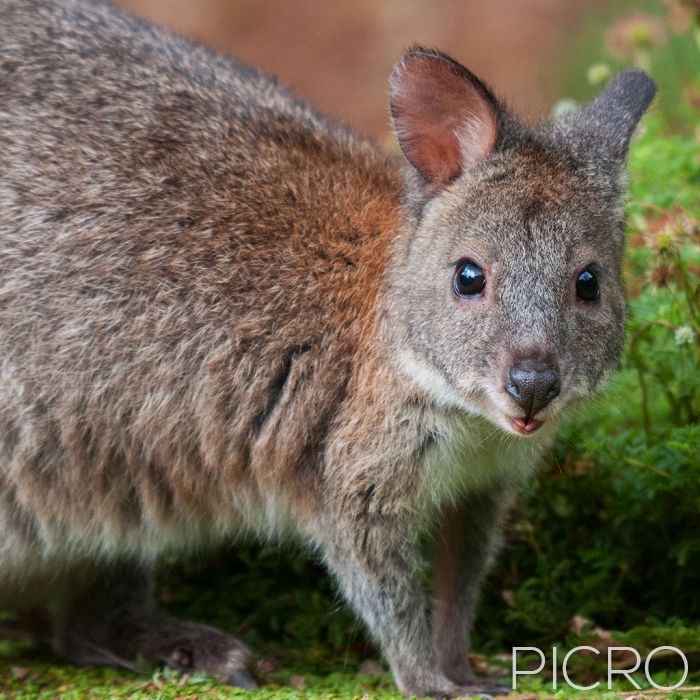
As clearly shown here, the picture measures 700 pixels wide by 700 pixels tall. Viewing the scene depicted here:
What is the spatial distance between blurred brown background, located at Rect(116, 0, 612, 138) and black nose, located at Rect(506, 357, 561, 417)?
10.4 metres

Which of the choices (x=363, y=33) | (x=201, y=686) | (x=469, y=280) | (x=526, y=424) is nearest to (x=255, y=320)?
(x=469, y=280)

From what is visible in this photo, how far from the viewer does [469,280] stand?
486cm

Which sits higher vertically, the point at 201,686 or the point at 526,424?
the point at 526,424

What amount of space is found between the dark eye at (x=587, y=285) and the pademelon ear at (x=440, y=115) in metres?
0.62

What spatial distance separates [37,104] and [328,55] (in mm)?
10022

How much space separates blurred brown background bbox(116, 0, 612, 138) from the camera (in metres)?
14.9

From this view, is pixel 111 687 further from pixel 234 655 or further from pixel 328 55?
pixel 328 55

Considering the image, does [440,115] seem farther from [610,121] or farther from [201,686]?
[201,686]

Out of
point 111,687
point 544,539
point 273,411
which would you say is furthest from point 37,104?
point 544,539

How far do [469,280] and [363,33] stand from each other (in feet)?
36.5

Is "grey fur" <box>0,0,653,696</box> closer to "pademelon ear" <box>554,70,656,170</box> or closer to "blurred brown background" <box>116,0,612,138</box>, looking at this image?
"pademelon ear" <box>554,70,656,170</box>

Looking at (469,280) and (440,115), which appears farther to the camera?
(440,115)

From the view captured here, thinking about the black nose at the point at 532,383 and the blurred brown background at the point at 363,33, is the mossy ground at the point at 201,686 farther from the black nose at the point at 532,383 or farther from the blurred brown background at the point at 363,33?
the blurred brown background at the point at 363,33

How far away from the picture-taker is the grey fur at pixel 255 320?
5.02 m
